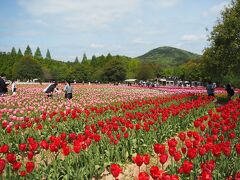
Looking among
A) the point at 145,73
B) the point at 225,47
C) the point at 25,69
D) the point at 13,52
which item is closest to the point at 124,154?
the point at 225,47

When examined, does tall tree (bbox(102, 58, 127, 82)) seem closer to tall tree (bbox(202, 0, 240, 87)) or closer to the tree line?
the tree line

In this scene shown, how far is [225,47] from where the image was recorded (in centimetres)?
2444

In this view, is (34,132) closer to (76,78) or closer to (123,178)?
(123,178)

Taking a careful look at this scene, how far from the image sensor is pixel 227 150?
5910 millimetres

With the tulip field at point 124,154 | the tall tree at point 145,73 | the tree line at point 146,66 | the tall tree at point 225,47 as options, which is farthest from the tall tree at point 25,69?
the tulip field at point 124,154

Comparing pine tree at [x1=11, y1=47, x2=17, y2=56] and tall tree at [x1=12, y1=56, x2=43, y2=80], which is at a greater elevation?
pine tree at [x1=11, y1=47, x2=17, y2=56]

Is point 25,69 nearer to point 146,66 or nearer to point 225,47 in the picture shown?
point 146,66

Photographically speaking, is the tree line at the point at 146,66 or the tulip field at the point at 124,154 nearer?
the tulip field at the point at 124,154

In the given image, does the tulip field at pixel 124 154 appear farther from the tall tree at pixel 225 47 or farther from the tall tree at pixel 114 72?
the tall tree at pixel 114 72

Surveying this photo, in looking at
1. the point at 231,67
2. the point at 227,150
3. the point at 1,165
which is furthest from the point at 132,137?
the point at 231,67

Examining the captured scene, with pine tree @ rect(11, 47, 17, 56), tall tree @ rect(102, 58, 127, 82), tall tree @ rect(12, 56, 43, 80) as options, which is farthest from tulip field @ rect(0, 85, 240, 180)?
pine tree @ rect(11, 47, 17, 56)

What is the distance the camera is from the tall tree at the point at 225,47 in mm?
23844

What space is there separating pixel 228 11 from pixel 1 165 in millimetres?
23682

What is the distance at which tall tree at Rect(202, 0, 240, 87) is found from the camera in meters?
23.8
